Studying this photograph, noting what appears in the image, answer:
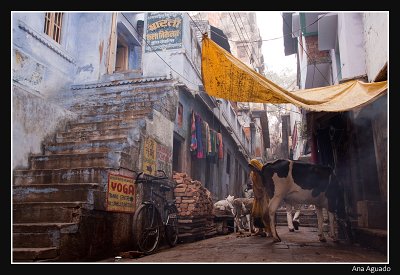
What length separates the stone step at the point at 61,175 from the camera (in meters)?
6.29

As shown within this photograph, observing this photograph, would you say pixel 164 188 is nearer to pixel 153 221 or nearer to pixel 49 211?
pixel 153 221

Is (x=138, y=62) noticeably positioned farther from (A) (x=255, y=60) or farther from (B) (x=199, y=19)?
(A) (x=255, y=60)

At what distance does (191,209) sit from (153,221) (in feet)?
7.14

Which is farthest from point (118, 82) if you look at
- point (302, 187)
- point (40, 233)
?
point (40, 233)

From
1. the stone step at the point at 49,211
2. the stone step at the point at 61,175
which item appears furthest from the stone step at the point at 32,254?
the stone step at the point at 61,175

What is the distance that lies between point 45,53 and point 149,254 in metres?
5.77

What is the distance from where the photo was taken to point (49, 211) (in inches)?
225

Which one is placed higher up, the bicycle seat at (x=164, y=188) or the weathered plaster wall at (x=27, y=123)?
the weathered plaster wall at (x=27, y=123)

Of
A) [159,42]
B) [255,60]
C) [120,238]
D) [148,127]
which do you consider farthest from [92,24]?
[255,60]

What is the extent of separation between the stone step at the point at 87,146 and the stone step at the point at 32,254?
2.79m

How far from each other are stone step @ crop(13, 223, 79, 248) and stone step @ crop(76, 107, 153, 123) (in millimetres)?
4438

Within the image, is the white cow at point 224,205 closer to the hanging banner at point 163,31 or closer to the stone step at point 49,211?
the hanging banner at point 163,31

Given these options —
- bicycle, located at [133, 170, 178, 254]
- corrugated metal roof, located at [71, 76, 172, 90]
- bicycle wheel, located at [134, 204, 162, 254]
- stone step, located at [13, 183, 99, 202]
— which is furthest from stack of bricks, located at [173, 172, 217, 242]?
stone step, located at [13, 183, 99, 202]

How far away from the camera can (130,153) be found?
7441 mm
